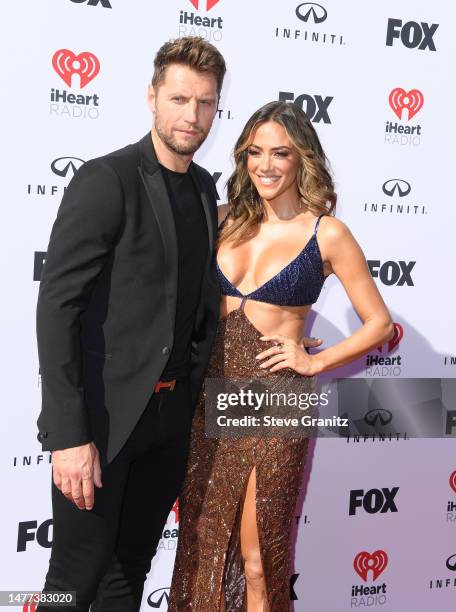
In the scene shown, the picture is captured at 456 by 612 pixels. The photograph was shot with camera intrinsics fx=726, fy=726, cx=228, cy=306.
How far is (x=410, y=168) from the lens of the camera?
12.5ft

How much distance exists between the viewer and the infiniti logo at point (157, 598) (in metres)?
3.70

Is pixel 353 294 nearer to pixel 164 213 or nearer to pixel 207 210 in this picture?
pixel 207 210

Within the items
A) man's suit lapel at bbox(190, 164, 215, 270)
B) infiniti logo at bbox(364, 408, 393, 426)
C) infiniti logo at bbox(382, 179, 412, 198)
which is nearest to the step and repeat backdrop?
infiniti logo at bbox(382, 179, 412, 198)

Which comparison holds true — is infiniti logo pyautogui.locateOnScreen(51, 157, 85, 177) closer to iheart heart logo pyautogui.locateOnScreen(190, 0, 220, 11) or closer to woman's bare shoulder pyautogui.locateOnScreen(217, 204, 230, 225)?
woman's bare shoulder pyautogui.locateOnScreen(217, 204, 230, 225)

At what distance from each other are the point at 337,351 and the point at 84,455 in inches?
42.0

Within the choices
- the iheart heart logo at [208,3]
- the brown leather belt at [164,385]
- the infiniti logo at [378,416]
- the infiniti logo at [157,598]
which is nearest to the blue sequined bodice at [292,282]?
the brown leather belt at [164,385]

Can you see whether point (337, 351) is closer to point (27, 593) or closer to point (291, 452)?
point (291, 452)

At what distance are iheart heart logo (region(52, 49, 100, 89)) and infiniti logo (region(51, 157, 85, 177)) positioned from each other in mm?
315

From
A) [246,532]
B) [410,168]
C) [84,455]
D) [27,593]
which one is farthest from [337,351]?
[27,593]

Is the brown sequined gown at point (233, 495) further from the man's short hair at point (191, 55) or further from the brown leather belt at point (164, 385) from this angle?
the man's short hair at point (191, 55)

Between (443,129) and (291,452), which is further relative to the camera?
(443,129)

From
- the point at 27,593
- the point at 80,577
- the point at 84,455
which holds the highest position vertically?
the point at 84,455

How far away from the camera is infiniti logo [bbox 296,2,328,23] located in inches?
136

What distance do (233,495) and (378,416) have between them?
1.50m
